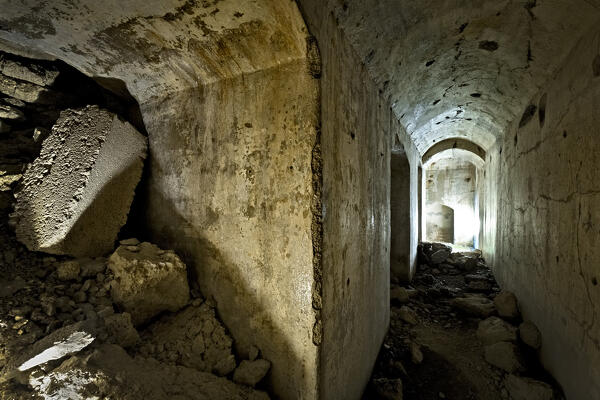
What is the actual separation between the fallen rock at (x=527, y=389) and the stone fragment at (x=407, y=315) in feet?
3.63

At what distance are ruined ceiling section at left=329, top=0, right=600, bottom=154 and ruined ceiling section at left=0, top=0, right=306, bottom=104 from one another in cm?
43

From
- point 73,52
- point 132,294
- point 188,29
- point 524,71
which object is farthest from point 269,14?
point 524,71

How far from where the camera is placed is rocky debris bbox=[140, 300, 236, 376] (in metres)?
1.47

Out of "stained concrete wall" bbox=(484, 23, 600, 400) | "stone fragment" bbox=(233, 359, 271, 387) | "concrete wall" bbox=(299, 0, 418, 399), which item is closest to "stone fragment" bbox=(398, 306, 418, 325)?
"concrete wall" bbox=(299, 0, 418, 399)

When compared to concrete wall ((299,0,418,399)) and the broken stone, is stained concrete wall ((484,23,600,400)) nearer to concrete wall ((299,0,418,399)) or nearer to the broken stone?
concrete wall ((299,0,418,399))

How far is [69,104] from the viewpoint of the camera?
212 centimetres

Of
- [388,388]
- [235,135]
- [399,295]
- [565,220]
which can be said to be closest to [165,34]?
[235,135]

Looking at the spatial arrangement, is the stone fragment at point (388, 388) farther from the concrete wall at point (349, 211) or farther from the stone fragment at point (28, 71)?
the stone fragment at point (28, 71)

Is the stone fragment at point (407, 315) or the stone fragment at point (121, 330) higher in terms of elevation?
the stone fragment at point (121, 330)

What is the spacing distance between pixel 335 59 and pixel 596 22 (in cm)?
181

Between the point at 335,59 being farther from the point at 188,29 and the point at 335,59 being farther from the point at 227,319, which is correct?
the point at 227,319

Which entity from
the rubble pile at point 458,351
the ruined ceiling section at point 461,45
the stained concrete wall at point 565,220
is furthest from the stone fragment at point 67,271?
the stained concrete wall at point 565,220

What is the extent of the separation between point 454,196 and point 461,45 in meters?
10.4

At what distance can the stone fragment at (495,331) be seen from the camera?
9.45 ft
